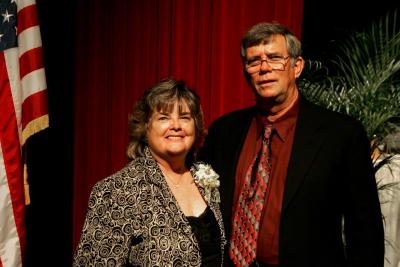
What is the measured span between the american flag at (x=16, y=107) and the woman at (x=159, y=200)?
105cm

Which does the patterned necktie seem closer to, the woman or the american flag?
the woman

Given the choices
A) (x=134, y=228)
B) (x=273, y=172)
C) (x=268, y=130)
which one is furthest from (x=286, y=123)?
(x=134, y=228)

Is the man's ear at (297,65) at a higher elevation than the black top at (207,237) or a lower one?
higher

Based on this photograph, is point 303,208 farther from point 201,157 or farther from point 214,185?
point 201,157

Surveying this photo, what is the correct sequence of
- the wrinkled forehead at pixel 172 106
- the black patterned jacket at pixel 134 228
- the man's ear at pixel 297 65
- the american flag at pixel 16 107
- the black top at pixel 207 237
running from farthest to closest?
the american flag at pixel 16 107
the man's ear at pixel 297 65
the wrinkled forehead at pixel 172 106
the black top at pixel 207 237
the black patterned jacket at pixel 134 228

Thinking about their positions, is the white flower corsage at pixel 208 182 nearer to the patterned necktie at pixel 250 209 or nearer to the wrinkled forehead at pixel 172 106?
the patterned necktie at pixel 250 209

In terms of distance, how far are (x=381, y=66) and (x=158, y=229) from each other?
5.69ft

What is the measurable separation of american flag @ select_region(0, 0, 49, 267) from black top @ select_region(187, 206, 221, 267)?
4.36 ft

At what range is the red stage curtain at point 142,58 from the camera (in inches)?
112

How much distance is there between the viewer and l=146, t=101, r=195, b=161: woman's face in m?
2.01

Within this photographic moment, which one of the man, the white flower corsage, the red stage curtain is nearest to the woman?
the white flower corsage

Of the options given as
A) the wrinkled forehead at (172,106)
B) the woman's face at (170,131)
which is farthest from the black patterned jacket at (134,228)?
the wrinkled forehead at (172,106)

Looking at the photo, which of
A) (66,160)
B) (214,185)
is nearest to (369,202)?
(214,185)

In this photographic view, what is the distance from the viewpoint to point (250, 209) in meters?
2.04
